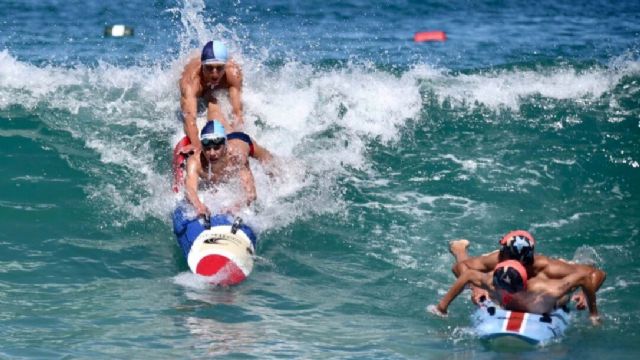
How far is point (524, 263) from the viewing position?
9.27 meters

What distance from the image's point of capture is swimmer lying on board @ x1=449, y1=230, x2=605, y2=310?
363 inches

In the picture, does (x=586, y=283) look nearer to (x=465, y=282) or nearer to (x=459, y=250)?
(x=465, y=282)

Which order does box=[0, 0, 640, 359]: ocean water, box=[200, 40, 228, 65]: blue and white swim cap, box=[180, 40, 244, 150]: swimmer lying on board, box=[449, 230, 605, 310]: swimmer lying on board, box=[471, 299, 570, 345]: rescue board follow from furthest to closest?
box=[180, 40, 244, 150]: swimmer lying on board, box=[200, 40, 228, 65]: blue and white swim cap, box=[0, 0, 640, 359]: ocean water, box=[449, 230, 605, 310]: swimmer lying on board, box=[471, 299, 570, 345]: rescue board

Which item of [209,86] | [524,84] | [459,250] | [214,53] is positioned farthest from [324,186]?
[524,84]

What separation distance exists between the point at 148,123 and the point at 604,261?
6.45 metres

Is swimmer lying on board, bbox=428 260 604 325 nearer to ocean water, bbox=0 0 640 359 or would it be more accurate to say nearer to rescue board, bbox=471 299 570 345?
rescue board, bbox=471 299 570 345

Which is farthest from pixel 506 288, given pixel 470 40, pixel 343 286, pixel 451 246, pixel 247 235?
pixel 470 40

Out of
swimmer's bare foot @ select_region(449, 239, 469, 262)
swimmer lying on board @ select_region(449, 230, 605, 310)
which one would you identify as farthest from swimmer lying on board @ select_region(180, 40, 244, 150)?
swimmer lying on board @ select_region(449, 230, 605, 310)

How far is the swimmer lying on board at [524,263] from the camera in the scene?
922 cm

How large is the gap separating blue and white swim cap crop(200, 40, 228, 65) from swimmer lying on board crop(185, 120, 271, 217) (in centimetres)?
120

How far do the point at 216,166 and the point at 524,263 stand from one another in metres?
3.60

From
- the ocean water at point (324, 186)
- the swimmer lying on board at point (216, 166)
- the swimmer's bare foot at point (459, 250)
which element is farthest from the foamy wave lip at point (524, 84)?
the swimmer's bare foot at point (459, 250)

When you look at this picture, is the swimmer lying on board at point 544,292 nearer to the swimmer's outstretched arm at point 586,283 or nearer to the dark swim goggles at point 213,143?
the swimmer's outstretched arm at point 586,283

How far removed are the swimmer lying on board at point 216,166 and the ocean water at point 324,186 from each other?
0.68ft
